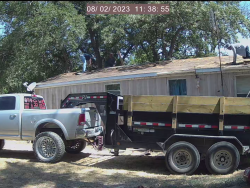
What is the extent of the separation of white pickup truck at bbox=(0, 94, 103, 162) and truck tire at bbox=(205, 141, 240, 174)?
3.11 meters

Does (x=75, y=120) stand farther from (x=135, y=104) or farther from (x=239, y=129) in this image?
(x=239, y=129)

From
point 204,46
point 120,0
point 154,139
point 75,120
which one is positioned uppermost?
point 204,46

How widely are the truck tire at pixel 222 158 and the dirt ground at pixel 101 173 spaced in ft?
0.54

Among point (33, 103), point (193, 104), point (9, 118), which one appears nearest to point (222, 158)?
point (193, 104)

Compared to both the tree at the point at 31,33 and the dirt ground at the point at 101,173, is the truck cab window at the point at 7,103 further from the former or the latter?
the tree at the point at 31,33

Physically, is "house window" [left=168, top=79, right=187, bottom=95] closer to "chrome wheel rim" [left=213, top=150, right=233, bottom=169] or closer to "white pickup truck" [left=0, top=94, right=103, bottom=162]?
"white pickup truck" [left=0, top=94, right=103, bottom=162]

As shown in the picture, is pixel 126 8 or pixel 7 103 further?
pixel 7 103

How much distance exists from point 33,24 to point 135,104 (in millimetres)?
9498

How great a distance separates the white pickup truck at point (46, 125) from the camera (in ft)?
25.4

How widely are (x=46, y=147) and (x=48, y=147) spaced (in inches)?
2.2

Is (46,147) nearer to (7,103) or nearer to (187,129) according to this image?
(7,103)

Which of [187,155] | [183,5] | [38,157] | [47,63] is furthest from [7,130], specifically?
[47,63]

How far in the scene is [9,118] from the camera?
27.8 feet

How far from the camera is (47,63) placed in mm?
19047
